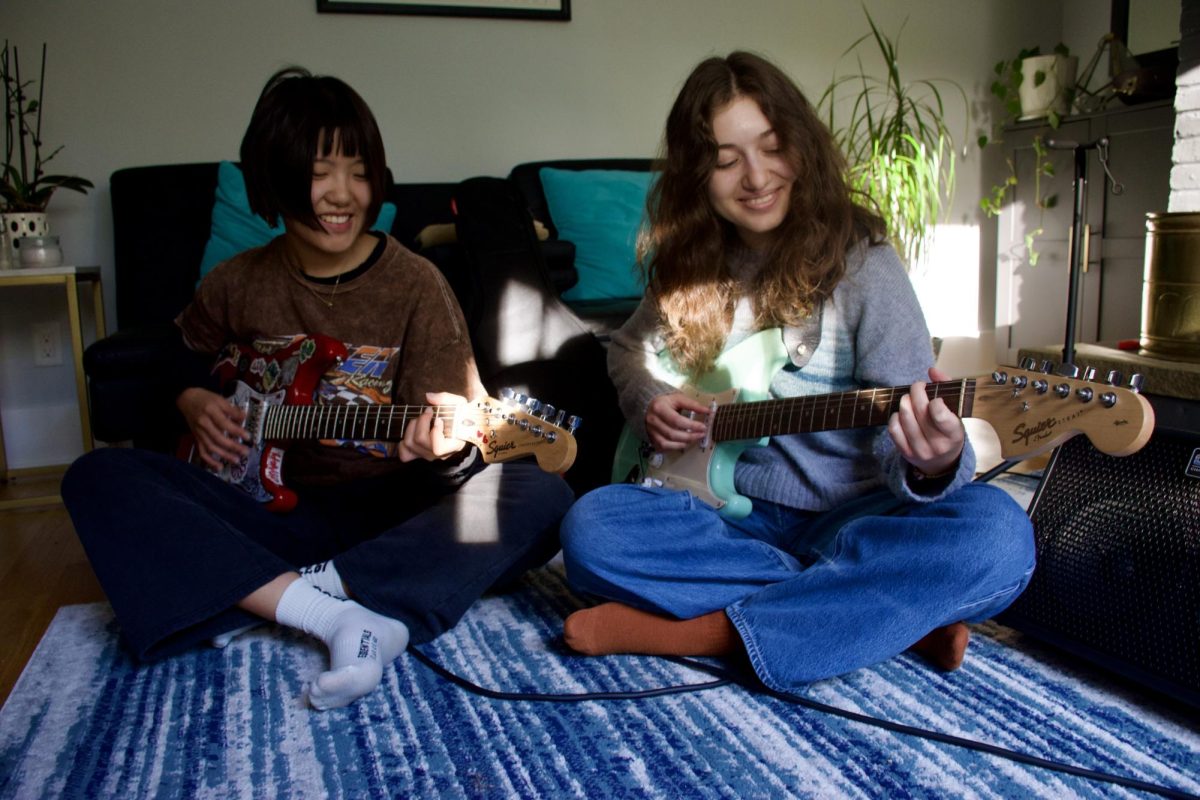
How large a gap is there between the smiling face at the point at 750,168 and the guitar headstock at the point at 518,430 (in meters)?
0.38

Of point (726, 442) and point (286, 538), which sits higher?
point (726, 442)

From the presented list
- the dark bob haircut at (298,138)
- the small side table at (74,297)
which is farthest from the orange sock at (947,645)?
the small side table at (74,297)

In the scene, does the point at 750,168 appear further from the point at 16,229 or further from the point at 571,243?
the point at 16,229

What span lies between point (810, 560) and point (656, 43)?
2.18 meters

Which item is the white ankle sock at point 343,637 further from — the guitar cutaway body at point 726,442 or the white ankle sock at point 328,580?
the guitar cutaway body at point 726,442

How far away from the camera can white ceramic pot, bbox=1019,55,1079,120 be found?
10.7ft

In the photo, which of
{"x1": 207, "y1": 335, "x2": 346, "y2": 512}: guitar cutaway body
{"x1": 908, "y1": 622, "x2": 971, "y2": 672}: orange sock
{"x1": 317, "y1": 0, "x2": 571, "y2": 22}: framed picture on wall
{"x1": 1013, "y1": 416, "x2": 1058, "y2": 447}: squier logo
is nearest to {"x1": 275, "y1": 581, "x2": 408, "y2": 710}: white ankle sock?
{"x1": 207, "y1": 335, "x2": 346, "y2": 512}: guitar cutaway body

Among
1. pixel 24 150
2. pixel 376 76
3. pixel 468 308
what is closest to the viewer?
pixel 468 308

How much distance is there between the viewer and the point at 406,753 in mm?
1054

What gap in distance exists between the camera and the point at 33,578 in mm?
1759

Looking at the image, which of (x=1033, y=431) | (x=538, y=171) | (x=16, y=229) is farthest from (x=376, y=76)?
(x=1033, y=431)

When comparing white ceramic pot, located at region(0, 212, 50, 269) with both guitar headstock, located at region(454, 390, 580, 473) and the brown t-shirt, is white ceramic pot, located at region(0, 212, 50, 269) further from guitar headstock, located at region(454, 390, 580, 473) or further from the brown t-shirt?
guitar headstock, located at region(454, 390, 580, 473)

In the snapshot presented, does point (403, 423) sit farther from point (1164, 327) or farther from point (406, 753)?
point (1164, 327)

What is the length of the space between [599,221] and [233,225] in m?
0.88
